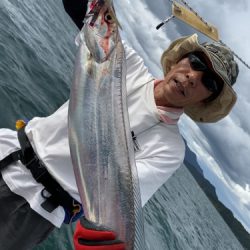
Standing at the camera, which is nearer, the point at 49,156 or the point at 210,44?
the point at 49,156

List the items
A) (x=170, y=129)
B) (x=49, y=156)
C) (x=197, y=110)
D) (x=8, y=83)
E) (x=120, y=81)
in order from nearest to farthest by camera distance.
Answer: (x=120, y=81) → (x=49, y=156) → (x=170, y=129) → (x=197, y=110) → (x=8, y=83)

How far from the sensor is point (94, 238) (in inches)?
110

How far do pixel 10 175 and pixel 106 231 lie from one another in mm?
1784

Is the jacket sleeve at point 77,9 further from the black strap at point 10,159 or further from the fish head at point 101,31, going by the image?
the black strap at point 10,159

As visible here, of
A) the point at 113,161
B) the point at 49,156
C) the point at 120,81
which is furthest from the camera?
the point at 49,156

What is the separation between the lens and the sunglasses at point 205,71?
460 centimetres

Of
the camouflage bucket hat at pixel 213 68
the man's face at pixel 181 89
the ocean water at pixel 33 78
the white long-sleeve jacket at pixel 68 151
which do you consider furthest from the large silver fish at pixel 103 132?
the ocean water at pixel 33 78

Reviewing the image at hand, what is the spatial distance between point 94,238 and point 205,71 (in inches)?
104

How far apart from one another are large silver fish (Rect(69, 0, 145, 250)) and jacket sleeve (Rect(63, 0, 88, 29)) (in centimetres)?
58

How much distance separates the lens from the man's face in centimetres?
454

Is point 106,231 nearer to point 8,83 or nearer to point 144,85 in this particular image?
point 144,85

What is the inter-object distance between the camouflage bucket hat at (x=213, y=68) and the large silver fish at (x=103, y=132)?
1530 mm

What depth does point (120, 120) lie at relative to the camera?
322 cm

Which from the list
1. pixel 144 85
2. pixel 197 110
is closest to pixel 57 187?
pixel 144 85
